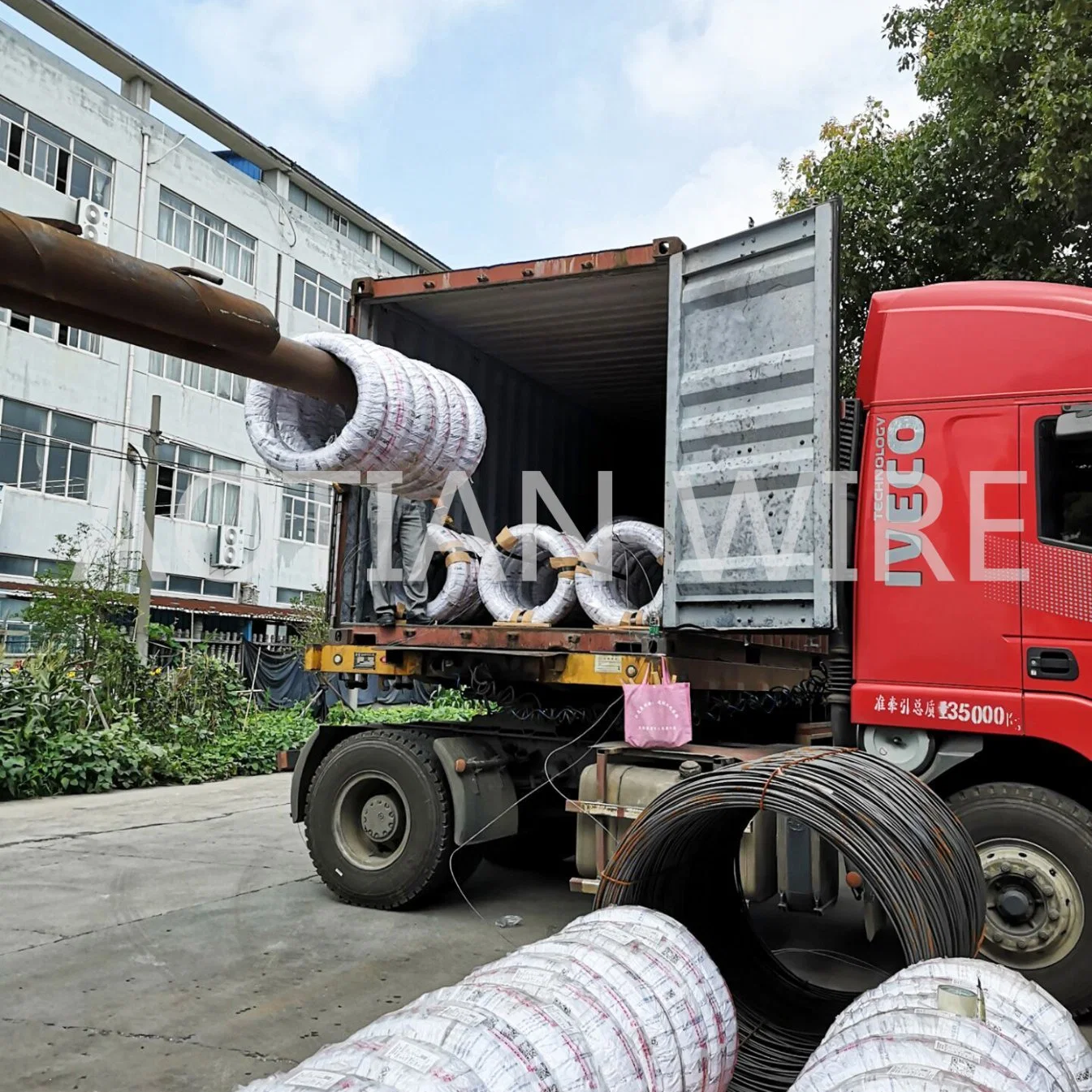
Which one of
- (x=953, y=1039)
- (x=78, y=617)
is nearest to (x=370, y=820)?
(x=953, y=1039)

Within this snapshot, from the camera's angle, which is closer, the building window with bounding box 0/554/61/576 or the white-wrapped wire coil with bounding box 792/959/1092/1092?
the white-wrapped wire coil with bounding box 792/959/1092/1092

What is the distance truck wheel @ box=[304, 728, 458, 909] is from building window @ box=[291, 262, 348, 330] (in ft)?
84.2

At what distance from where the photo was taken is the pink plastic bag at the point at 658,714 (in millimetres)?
Answer: 5438

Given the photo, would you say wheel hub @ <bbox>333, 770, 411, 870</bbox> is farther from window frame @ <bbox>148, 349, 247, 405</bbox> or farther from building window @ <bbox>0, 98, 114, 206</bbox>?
building window @ <bbox>0, 98, 114, 206</bbox>

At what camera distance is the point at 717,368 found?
563cm

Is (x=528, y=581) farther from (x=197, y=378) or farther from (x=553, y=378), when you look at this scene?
(x=197, y=378)

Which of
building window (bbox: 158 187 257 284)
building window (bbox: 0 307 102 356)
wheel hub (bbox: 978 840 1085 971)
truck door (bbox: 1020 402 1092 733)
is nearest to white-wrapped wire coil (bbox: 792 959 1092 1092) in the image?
wheel hub (bbox: 978 840 1085 971)

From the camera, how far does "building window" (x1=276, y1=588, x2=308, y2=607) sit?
29734mm

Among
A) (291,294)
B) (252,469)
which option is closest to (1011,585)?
(252,469)

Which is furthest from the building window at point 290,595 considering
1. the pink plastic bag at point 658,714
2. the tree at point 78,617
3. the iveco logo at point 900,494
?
the iveco logo at point 900,494

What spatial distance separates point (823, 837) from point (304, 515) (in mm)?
28079

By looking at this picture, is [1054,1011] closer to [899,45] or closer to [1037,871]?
[1037,871]

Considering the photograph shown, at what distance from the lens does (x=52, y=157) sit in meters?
23.3

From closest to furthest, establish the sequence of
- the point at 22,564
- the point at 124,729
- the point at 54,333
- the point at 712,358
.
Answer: the point at 712,358 < the point at 124,729 < the point at 22,564 < the point at 54,333
